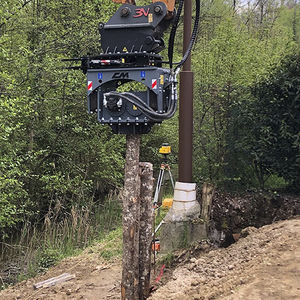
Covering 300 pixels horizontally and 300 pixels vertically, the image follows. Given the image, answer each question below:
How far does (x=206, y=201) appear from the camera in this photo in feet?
25.0

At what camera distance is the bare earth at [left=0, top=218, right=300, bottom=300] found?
4.25 m

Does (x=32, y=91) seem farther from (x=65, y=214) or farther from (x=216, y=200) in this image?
(x=216, y=200)

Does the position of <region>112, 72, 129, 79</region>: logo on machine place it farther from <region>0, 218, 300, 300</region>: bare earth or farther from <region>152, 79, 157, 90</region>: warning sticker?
<region>0, 218, 300, 300</region>: bare earth

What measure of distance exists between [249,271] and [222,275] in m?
0.72

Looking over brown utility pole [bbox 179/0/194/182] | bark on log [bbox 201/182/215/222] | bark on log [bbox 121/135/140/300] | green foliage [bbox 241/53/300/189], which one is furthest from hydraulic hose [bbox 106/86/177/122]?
green foliage [bbox 241/53/300/189]

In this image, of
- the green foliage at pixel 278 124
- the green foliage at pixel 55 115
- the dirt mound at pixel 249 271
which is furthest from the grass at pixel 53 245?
the green foliage at pixel 278 124

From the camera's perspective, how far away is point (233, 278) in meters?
4.80

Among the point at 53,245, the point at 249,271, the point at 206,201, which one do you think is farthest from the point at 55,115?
the point at 249,271

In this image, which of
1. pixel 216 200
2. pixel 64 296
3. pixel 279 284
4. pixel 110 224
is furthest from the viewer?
pixel 110 224

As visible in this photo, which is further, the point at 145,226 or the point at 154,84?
the point at 145,226

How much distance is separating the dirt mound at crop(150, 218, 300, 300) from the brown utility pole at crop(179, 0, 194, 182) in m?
1.56

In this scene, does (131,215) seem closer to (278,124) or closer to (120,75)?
(120,75)

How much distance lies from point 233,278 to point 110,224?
6366 millimetres

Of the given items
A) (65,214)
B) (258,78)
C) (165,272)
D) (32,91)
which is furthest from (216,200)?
(32,91)
